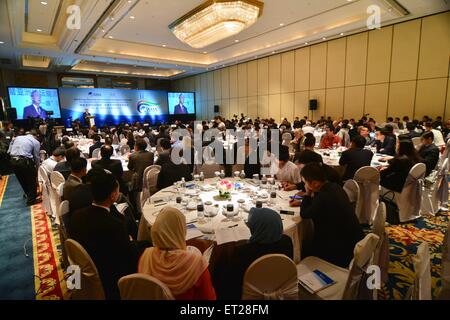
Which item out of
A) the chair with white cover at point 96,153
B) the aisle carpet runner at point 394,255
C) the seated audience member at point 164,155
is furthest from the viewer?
the chair with white cover at point 96,153

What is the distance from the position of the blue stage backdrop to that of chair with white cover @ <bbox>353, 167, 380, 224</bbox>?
1695cm

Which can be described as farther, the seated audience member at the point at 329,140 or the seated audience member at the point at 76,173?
the seated audience member at the point at 329,140

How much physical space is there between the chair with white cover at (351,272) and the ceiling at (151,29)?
739 cm

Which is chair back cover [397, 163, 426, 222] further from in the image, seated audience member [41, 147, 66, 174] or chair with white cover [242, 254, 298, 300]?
seated audience member [41, 147, 66, 174]

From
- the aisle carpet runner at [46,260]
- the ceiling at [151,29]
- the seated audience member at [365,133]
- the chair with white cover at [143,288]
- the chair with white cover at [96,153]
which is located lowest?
the aisle carpet runner at [46,260]

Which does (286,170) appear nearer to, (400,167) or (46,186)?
(400,167)

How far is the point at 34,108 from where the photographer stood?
1450cm

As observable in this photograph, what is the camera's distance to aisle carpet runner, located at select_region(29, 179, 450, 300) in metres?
2.76

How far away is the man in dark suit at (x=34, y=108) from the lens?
14.3 meters

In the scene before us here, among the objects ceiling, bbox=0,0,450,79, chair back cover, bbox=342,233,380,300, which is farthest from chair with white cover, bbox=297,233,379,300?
ceiling, bbox=0,0,450,79

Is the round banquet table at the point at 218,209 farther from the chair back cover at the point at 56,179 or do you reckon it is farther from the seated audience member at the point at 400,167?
the seated audience member at the point at 400,167

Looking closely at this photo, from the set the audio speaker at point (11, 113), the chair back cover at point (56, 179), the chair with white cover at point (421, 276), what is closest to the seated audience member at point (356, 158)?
the chair with white cover at point (421, 276)

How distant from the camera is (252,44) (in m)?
12.6

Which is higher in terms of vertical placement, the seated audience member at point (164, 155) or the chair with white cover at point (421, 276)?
the seated audience member at point (164, 155)
